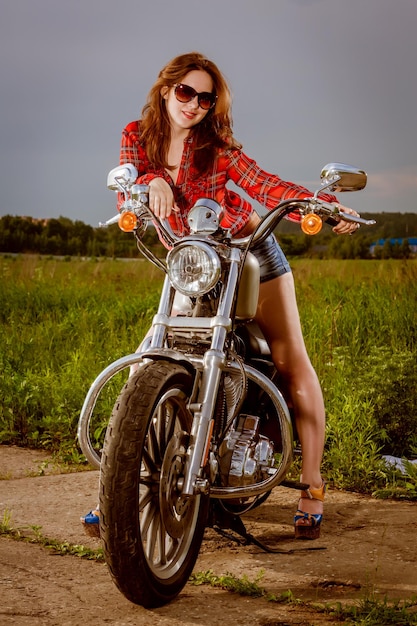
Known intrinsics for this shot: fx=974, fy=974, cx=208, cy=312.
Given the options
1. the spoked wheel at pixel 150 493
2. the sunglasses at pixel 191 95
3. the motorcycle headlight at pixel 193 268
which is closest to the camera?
the spoked wheel at pixel 150 493

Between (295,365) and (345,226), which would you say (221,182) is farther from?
(295,365)

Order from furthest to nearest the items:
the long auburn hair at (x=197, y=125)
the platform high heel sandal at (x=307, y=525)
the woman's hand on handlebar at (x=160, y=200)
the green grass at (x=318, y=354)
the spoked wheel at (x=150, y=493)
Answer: the green grass at (x=318, y=354)
the platform high heel sandal at (x=307, y=525)
the long auburn hair at (x=197, y=125)
the woman's hand on handlebar at (x=160, y=200)
the spoked wheel at (x=150, y=493)

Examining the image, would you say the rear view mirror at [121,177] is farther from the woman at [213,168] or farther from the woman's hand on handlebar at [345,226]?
the woman's hand on handlebar at [345,226]

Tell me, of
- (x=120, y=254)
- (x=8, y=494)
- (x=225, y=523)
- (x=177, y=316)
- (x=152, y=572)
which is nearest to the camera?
(x=152, y=572)

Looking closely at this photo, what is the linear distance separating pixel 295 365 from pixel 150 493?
38.2 inches

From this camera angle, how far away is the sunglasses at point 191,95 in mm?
3732

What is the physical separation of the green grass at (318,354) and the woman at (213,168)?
1.30m

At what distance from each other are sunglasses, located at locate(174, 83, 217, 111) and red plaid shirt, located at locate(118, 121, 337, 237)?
0.19m

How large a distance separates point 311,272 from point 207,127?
817cm

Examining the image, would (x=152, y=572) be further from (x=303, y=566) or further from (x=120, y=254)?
(x=120, y=254)

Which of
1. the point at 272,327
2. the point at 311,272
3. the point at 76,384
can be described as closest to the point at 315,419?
the point at 272,327

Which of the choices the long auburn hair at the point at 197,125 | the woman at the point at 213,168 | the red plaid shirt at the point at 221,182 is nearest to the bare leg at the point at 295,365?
the woman at the point at 213,168

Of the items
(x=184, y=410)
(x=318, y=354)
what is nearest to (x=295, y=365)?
(x=184, y=410)

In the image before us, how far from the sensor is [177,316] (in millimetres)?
3467
